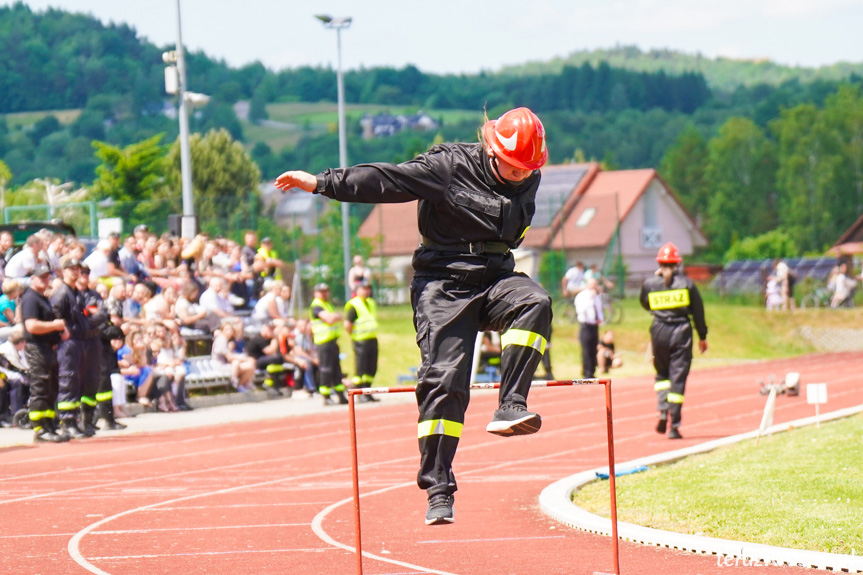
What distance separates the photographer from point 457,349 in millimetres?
6723

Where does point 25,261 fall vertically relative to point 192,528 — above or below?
above

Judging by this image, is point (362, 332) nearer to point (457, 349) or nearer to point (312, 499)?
point (312, 499)

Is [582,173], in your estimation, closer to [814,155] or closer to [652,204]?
[652,204]

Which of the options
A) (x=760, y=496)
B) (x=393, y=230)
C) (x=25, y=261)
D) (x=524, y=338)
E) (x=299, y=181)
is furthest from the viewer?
(x=393, y=230)

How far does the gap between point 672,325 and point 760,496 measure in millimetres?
5841

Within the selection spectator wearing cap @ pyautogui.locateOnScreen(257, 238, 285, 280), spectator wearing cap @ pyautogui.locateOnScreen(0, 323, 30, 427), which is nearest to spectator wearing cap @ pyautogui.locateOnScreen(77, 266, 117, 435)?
spectator wearing cap @ pyautogui.locateOnScreen(0, 323, 30, 427)

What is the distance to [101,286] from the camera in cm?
1953

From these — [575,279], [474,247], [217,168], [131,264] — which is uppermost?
[217,168]

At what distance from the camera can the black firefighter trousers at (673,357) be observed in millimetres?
15070

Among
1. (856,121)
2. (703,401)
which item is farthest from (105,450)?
(856,121)

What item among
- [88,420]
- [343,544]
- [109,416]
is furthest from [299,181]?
[109,416]

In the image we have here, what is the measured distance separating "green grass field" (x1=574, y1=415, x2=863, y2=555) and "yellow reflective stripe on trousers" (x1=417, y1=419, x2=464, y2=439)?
248cm

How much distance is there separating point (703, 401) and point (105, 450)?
1039 cm

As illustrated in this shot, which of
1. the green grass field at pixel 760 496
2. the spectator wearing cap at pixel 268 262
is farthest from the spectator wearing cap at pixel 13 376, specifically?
the green grass field at pixel 760 496
